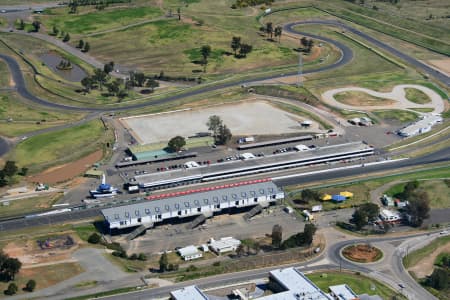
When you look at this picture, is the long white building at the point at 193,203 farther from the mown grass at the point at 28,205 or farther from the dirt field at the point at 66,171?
the dirt field at the point at 66,171

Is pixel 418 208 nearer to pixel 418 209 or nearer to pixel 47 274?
pixel 418 209

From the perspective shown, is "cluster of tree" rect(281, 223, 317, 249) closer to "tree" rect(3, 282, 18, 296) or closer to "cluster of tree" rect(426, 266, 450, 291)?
"cluster of tree" rect(426, 266, 450, 291)

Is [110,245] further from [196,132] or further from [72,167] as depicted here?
[196,132]

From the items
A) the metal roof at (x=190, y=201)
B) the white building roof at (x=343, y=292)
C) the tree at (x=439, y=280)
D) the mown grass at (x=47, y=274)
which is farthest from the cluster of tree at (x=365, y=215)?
the mown grass at (x=47, y=274)

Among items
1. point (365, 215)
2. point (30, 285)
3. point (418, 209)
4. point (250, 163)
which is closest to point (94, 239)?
point (30, 285)

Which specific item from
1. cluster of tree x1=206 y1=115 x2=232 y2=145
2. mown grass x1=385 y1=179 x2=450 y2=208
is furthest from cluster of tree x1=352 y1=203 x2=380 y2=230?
cluster of tree x1=206 y1=115 x2=232 y2=145

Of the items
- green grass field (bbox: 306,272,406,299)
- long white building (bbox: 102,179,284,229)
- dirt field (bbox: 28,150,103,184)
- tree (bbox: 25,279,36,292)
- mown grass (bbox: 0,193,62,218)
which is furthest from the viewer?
dirt field (bbox: 28,150,103,184)

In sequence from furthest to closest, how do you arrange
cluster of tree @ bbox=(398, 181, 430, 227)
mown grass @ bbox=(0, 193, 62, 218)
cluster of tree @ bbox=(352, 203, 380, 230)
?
mown grass @ bbox=(0, 193, 62, 218) → cluster of tree @ bbox=(398, 181, 430, 227) → cluster of tree @ bbox=(352, 203, 380, 230)
